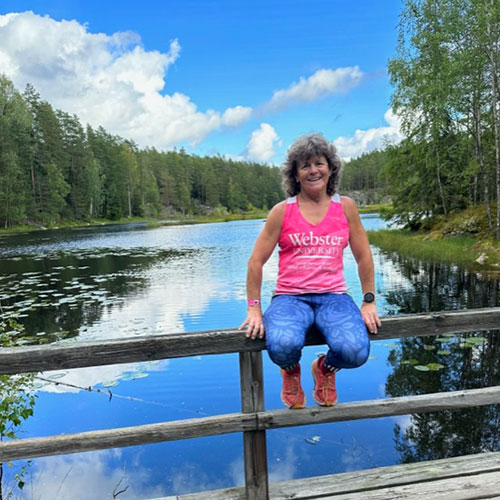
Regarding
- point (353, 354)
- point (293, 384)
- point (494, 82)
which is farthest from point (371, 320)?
point (494, 82)

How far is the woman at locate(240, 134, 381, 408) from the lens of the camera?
2.15m

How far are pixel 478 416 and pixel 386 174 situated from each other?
23785 mm

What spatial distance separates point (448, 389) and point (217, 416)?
4938 mm

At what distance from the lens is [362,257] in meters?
2.44

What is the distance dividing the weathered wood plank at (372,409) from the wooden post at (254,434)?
0.23 ft

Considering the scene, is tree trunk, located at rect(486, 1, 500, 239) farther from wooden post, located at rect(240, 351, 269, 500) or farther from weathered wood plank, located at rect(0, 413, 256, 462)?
weathered wood plank, located at rect(0, 413, 256, 462)

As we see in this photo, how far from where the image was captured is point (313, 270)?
7.70 feet

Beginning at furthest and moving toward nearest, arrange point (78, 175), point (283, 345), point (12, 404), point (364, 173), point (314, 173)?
point (364, 173), point (78, 175), point (12, 404), point (314, 173), point (283, 345)

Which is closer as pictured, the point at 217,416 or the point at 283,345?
the point at 283,345

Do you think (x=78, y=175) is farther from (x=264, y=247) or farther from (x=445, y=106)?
(x=264, y=247)

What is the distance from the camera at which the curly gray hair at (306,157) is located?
2420 mm

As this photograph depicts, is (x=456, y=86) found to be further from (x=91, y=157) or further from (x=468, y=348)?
(x=91, y=157)

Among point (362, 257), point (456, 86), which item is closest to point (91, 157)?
point (456, 86)

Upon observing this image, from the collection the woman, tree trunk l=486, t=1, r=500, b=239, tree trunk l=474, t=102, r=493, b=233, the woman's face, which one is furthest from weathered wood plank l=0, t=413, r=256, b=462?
tree trunk l=474, t=102, r=493, b=233
